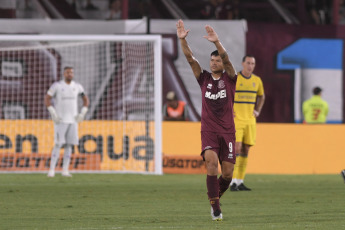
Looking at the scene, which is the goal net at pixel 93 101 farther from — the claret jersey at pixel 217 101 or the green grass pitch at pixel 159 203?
the claret jersey at pixel 217 101

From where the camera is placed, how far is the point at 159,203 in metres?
12.6

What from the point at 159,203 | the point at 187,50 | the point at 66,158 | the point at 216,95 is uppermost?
the point at 187,50

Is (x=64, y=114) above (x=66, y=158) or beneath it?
above

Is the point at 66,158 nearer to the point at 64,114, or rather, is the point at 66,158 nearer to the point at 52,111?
the point at 64,114

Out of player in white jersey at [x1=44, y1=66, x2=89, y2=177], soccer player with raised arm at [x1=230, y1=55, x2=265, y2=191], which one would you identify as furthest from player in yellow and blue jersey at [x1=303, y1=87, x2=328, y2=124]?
soccer player with raised arm at [x1=230, y1=55, x2=265, y2=191]

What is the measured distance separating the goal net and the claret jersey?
9.03 metres

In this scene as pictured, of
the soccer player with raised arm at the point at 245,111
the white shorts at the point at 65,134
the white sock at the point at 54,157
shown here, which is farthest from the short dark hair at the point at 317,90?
the soccer player with raised arm at the point at 245,111

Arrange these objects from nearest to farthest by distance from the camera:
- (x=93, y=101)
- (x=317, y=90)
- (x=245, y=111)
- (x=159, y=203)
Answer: (x=159, y=203) → (x=245, y=111) → (x=317, y=90) → (x=93, y=101)

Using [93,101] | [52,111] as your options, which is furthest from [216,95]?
[93,101]

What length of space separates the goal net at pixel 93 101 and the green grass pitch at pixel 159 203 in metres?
1.45

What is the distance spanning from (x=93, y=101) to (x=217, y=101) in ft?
45.4

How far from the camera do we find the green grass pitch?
9.91 m

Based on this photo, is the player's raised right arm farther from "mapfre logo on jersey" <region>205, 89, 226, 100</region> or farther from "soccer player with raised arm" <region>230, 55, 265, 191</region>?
"soccer player with raised arm" <region>230, 55, 265, 191</region>

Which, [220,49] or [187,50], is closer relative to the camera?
[220,49]
